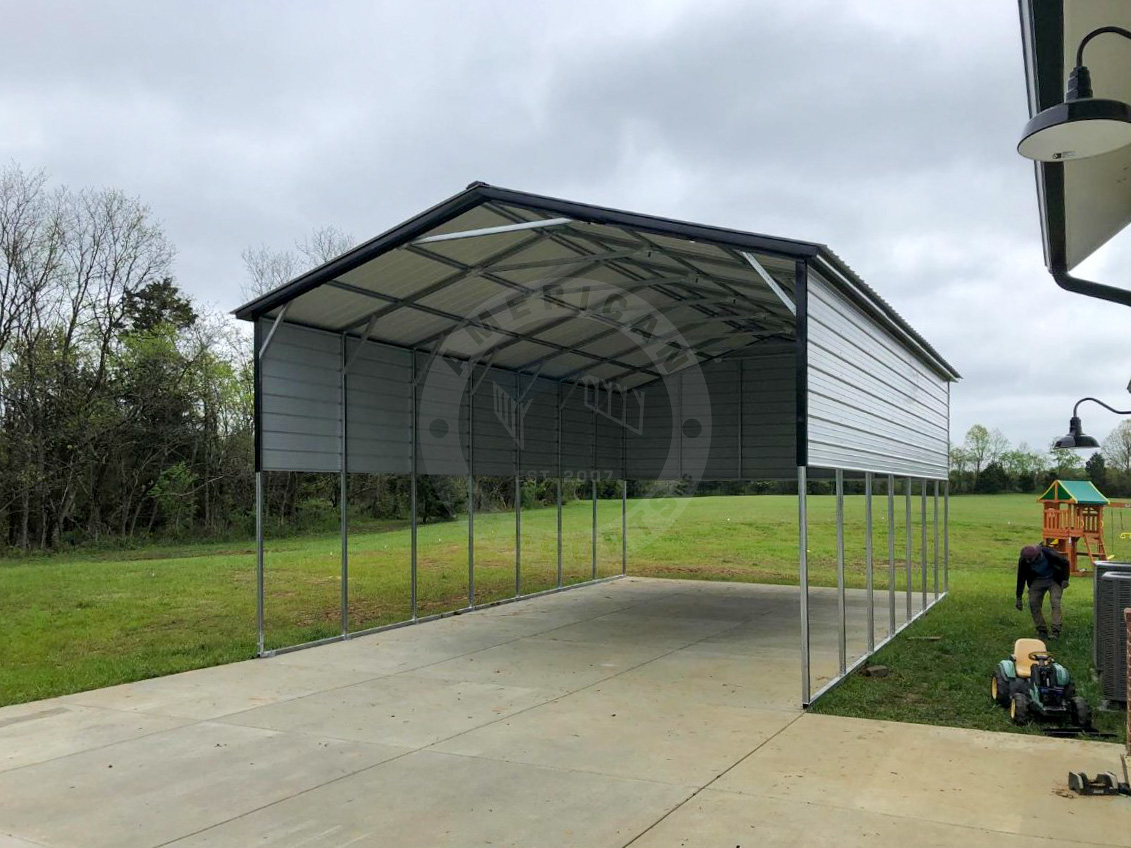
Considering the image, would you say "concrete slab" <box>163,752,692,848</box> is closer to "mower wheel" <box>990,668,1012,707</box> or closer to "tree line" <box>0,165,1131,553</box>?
"mower wheel" <box>990,668,1012,707</box>

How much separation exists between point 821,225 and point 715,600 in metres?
27.6

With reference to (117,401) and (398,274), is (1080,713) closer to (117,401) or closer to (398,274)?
(398,274)

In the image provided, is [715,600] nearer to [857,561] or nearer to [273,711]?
[273,711]

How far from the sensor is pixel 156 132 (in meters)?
20.0

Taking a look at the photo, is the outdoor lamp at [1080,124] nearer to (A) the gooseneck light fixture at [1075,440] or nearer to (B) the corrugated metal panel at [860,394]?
(B) the corrugated metal panel at [860,394]

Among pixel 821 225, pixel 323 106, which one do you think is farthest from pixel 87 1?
pixel 821 225

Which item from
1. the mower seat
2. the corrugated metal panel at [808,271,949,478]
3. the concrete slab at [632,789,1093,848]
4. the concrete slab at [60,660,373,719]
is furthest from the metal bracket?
the mower seat

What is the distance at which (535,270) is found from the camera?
10.1 m

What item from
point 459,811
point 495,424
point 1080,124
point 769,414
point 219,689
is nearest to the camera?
point 1080,124

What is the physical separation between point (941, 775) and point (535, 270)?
6723 mm

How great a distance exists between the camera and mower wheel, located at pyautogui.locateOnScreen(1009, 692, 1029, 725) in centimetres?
645

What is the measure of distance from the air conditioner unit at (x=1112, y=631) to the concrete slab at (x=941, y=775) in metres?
1.06

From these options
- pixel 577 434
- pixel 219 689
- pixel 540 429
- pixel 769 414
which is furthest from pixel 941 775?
pixel 577 434

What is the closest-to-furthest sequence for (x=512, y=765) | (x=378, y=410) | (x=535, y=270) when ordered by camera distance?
(x=512, y=765), (x=535, y=270), (x=378, y=410)
